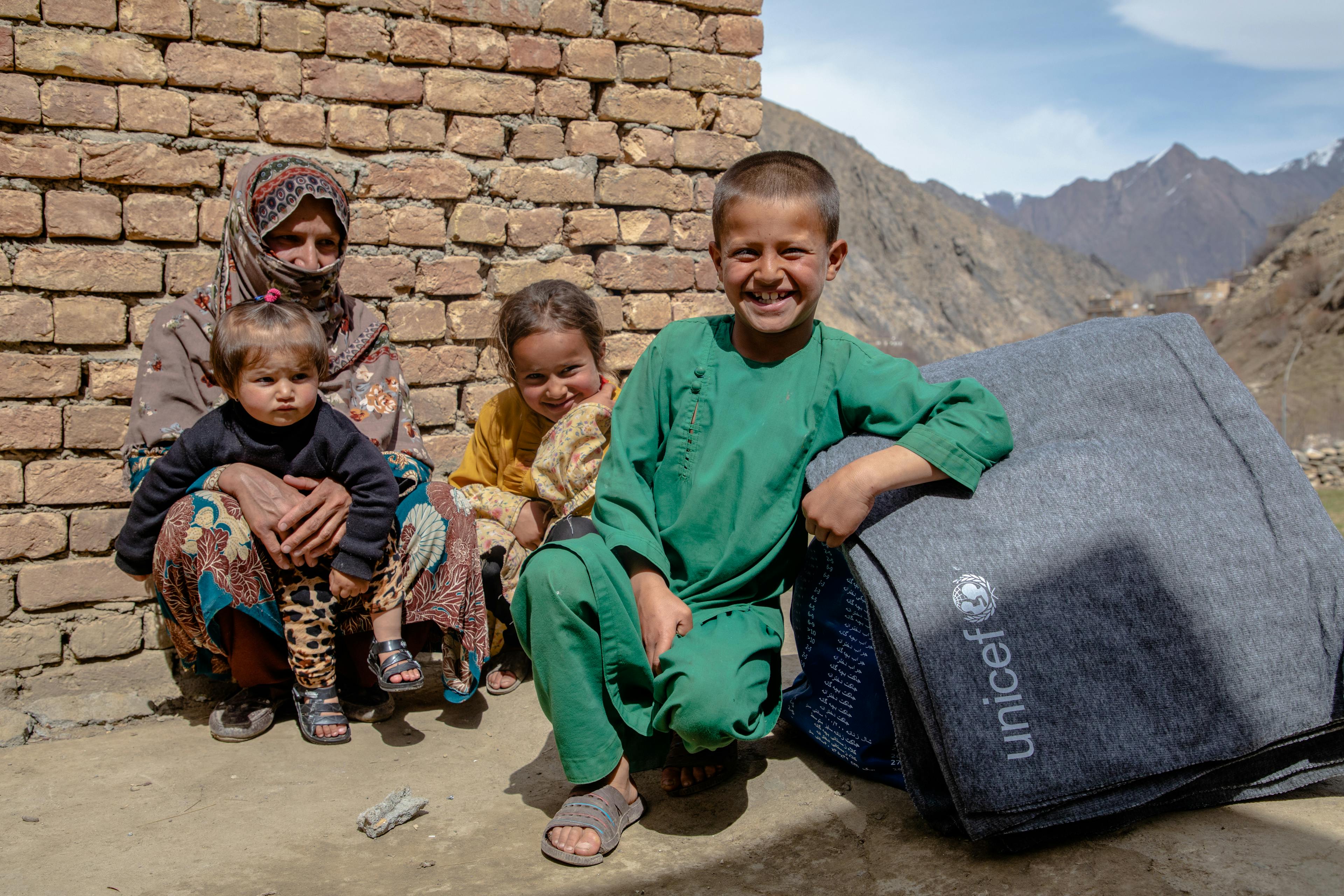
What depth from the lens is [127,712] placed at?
3037 mm

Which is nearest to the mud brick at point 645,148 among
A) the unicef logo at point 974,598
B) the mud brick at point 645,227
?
the mud brick at point 645,227

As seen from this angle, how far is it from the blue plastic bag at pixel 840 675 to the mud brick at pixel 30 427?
2.40 metres

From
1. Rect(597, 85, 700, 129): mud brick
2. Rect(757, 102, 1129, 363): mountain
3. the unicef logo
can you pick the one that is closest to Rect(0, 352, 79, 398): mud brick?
Rect(597, 85, 700, 129): mud brick

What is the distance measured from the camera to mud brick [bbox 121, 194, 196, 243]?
9.95 feet

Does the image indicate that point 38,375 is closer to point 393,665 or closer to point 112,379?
point 112,379

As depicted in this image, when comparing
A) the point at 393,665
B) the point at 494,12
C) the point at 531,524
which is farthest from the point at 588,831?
the point at 494,12

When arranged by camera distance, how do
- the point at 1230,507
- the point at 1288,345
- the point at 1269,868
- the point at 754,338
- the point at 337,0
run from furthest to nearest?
the point at 1288,345, the point at 337,0, the point at 754,338, the point at 1230,507, the point at 1269,868

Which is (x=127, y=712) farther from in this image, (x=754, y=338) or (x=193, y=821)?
(x=754, y=338)

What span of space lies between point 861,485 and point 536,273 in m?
2.08

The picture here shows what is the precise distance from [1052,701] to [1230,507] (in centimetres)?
55

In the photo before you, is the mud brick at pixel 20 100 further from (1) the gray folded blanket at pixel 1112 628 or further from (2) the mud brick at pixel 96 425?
(1) the gray folded blanket at pixel 1112 628

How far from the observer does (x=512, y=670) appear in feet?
10.3

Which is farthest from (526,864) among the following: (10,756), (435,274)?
(435,274)

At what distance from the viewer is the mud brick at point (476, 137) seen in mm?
3453
